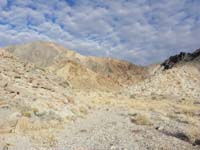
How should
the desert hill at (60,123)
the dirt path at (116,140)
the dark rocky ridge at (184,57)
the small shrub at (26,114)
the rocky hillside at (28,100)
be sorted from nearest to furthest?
the dirt path at (116,140) < the desert hill at (60,123) < the rocky hillside at (28,100) < the small shrub at (26,114) < the dark rocky ridge at (184,57)

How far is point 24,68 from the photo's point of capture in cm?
2983

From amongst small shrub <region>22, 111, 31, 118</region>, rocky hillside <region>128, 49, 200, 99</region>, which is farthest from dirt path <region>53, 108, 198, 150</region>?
rocky hillside <region>128, 49, 200, 99</region>

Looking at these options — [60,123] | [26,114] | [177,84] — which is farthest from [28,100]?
[177,84]

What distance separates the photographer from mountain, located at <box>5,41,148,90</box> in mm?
133000

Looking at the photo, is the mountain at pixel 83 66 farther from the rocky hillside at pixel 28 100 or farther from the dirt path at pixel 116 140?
the dirt path at pixel 116 140

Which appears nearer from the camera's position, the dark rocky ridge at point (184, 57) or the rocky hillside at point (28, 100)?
the rocky hillside at point (28, 100)

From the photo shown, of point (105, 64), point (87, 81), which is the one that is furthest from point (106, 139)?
point (105, 64)

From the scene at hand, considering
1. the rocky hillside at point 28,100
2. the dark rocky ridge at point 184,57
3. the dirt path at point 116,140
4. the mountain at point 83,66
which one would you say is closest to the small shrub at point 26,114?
the rocky hillside at point 28,100

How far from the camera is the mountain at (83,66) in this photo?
133m

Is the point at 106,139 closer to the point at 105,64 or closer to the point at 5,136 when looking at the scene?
the point at 5,136

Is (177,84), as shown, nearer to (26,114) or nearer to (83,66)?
(26,114)

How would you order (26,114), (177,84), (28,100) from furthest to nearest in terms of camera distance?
(177,84) < (28,100) < (26,114)

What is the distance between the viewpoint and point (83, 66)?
461 ft

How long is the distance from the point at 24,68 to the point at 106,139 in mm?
17022
